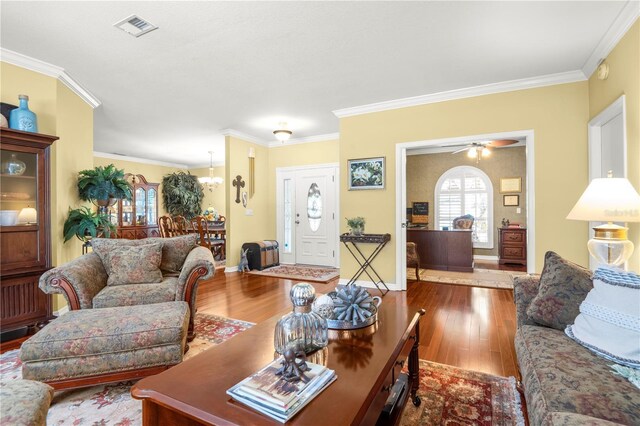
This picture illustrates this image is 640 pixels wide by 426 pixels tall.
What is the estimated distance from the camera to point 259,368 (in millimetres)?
1243

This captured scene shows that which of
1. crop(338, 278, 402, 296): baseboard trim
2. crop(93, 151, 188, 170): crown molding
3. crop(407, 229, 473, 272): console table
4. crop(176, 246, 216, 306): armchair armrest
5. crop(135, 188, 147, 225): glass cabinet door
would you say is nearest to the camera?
crop(176, 246, 216, 306): armchair armrest

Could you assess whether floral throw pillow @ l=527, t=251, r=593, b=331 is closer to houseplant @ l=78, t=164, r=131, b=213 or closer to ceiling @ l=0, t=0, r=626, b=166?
ceiling @ l=0, t=0, r=626, b=166

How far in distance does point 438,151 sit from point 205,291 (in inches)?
248

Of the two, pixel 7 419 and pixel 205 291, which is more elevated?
pixel 7 419

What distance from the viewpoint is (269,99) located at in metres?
4.30

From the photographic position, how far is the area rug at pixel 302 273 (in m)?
5.26

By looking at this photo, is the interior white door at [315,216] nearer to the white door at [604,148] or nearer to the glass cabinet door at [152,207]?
the white door at [604,148]

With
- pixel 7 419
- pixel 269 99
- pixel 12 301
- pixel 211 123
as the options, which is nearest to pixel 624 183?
pixel 7 419

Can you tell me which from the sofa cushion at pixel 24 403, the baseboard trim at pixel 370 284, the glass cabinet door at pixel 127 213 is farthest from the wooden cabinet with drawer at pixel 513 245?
the glass cabinet door at pixel 127 213

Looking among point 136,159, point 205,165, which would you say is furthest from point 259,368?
point 205,165

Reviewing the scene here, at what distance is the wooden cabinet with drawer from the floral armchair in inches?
244

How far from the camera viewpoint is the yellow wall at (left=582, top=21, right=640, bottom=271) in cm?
239

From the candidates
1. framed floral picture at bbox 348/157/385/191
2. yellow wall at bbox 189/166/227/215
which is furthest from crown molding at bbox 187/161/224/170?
framed floral picture at bbox 348/157/385/191

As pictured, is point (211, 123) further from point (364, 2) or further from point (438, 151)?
point (438, 151)
